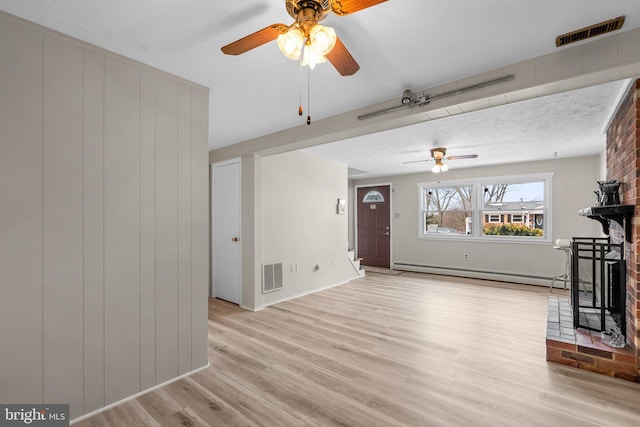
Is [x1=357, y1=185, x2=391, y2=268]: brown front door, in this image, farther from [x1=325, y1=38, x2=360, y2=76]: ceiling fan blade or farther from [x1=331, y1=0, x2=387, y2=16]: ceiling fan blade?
[x1=331, y1=0, x2=387, y2=16]: ceiling fan blade

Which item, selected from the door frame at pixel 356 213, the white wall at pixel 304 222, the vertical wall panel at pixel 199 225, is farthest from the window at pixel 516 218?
the vertical wall panel at pixel 199 225

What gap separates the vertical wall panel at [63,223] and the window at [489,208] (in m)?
6.71

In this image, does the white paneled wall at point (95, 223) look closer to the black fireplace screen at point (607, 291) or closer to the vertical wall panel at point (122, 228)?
the vertical wall panel at point (122, 228)

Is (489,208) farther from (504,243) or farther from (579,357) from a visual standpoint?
(579,357)

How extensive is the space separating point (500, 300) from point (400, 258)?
9.81 feet

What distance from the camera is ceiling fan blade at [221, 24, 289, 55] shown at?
154 centimetres

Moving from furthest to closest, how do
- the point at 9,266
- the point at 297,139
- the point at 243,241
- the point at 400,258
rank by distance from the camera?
the point at 400,258 < the point at 243,241 < the point at 297,139 < the point at 9,266

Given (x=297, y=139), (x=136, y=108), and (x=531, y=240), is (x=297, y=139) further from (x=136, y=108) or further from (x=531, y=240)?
(x=531, y=240)

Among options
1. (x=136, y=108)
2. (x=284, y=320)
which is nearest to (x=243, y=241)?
(x=284, y=320)

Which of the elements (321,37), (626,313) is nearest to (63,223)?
(321,37)

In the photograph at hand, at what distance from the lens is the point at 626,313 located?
2742 millimetres

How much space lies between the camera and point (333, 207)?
19.5 feet

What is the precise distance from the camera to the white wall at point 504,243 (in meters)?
5.63

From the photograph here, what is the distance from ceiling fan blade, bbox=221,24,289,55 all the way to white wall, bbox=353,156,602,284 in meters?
5.71
